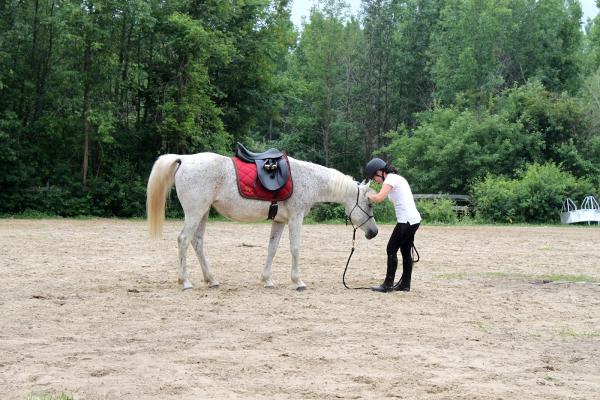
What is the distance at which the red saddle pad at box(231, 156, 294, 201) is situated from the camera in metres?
10.2

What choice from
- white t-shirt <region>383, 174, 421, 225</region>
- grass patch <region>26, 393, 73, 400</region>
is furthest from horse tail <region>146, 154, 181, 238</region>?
grass patch <region>26, 393, 73, 400</region>

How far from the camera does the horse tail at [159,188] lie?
33.2 feet

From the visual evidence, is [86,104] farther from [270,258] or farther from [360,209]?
[360,209]

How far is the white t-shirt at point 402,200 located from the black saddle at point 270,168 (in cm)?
140

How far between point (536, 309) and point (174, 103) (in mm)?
21006

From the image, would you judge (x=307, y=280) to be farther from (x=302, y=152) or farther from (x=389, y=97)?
(x=389, y=97)

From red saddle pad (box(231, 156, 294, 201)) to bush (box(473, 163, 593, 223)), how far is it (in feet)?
58.9

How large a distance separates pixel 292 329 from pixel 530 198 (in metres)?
20.9

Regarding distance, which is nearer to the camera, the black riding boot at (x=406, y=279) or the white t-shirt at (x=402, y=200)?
the white t-shirt at (x=402, y=200)

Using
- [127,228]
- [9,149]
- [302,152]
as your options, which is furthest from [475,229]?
[302,152]

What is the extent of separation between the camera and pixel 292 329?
769cm

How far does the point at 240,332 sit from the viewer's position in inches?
295

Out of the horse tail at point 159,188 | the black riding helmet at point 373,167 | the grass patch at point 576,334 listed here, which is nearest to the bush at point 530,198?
the black riding helmet at point 373,167

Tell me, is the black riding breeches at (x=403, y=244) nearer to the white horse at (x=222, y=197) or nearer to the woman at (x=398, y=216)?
the woman at (x=398, y=216)
